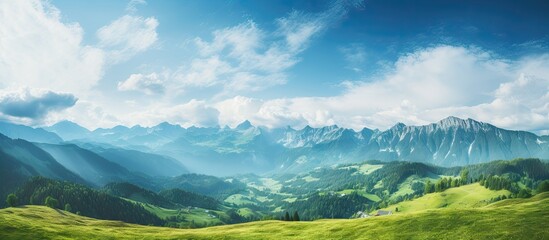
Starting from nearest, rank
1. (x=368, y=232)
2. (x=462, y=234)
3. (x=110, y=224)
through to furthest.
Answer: (x=462, y=234) < (x=368, y=232) < (x=110, y=224)

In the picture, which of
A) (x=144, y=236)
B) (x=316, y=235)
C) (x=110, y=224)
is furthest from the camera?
(x=110, y=224)

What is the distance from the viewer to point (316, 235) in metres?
71.1

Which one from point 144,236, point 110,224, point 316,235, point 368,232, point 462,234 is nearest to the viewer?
point 462,234

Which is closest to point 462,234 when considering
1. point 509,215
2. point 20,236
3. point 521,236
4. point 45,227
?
point 521,236

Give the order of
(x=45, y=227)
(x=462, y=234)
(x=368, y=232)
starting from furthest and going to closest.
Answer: (x=45, y=227) → (x=368, y=232) → (x=462, y=234)

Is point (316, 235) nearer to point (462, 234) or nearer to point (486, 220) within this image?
point (462, 234)

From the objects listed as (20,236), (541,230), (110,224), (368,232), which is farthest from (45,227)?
(541,230)

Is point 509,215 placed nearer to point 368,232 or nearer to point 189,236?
point 368,232

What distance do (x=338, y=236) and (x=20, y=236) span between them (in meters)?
62.0

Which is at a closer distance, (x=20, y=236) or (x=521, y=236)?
(x=521, y=236)

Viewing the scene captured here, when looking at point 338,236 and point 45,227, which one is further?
point 45,227

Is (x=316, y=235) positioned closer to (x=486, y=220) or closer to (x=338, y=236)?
(x=338, y=236)

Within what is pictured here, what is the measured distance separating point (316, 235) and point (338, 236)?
5409 millimetres

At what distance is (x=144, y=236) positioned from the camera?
84.7m
